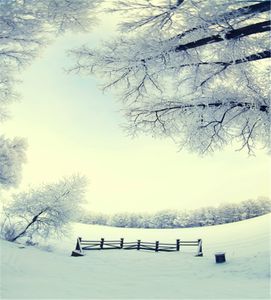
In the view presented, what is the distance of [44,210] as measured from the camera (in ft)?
68.6

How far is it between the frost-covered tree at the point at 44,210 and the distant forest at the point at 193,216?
A: 4559cm

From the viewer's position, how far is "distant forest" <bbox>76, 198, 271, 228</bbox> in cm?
6359

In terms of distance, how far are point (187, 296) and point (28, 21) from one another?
7.85 m

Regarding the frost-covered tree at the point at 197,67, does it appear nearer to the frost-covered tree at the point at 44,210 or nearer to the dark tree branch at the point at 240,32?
the dark tree branch at the point at 240,32

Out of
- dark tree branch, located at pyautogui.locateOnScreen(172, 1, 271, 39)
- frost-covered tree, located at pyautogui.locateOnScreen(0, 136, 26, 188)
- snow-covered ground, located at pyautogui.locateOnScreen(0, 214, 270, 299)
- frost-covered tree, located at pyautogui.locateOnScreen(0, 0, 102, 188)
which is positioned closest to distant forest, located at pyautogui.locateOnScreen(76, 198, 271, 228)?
frost-covered tree, located at pyautogui.locateOnScreen(0, 136, 26, 188)

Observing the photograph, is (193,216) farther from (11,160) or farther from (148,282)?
(148,282)

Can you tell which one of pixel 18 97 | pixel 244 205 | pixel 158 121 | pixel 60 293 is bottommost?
pixel 60 293

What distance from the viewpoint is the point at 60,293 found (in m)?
6.99

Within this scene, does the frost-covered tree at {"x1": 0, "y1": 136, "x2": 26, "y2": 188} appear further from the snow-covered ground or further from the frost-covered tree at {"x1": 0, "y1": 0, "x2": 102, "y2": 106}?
the frost-covered tree at {"x1": 0, "y1": 0, "x2": 102, "y2": 106}

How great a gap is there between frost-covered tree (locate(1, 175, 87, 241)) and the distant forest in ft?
150

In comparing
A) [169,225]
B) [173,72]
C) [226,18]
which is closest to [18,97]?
[173,72]

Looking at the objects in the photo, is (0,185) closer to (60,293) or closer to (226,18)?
(60,293)

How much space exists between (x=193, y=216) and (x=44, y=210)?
169 ft

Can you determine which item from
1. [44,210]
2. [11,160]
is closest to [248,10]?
[44,210]
